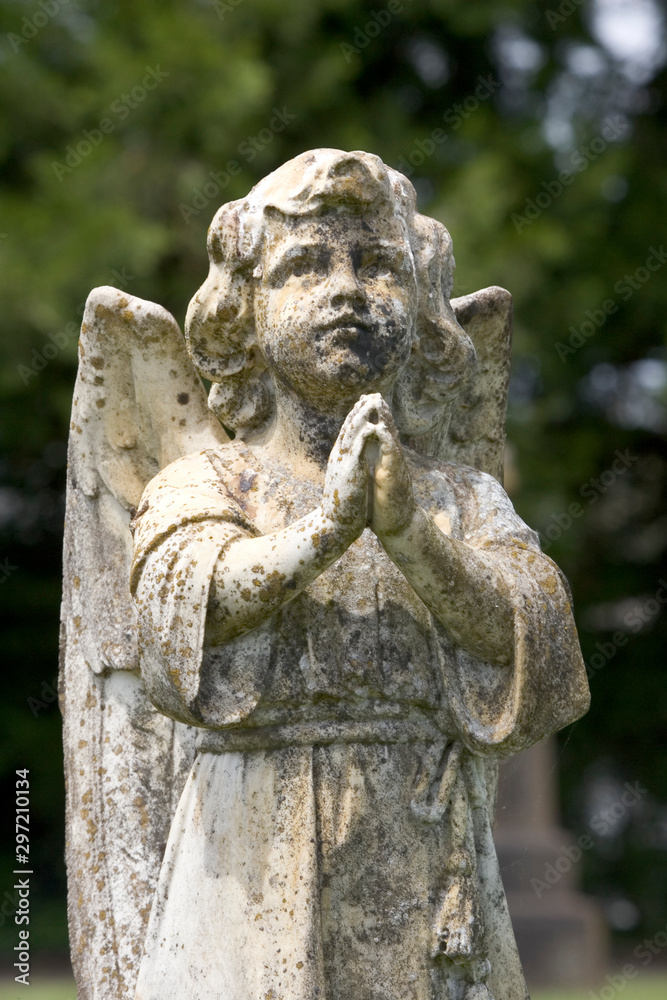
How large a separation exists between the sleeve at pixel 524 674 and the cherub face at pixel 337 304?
18.3 inches

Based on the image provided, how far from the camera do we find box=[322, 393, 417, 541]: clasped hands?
290 cm

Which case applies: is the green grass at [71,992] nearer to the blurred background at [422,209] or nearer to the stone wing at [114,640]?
the blurred background at [422,209]

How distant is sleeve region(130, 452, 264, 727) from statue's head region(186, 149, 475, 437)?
36cm

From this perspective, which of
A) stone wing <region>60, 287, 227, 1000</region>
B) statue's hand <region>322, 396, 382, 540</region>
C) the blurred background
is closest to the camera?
statue's hand <region>322, 396, 382, 540</region>

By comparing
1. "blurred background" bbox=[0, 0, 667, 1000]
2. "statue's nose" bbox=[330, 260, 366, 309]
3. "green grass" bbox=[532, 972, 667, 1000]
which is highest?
"blurred background" bbox=[0, 0, 667, 1000]

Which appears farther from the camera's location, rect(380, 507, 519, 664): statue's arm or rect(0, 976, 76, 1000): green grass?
rect(0, 976, 76, 1000): green grass

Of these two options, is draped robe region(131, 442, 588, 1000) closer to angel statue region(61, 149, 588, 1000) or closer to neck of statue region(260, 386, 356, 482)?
angel statue region(61, 149, 588, 1000)

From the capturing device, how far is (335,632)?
313 cm

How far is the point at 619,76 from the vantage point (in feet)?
38.0

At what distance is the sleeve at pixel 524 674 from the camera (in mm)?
3109

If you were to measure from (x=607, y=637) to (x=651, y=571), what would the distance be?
2.13 feet

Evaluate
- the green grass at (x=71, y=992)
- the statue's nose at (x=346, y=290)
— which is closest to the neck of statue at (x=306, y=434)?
the statue's nose at (x=346, y=290)

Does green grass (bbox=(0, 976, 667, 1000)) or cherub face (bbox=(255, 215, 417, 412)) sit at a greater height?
cherub face (bbox=(255, 215, 417, 412))

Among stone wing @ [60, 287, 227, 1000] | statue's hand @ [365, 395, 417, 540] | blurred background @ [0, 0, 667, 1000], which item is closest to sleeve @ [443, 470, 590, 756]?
statue's hand @ [365, 395, 417, 540]
